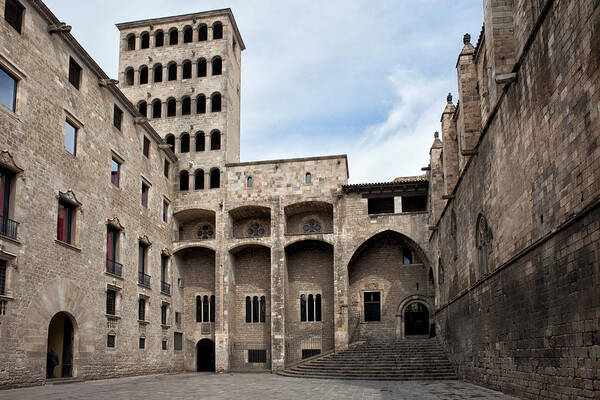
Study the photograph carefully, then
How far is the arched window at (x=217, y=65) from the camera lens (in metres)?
35.9

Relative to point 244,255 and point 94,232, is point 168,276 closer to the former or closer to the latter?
point 244,255

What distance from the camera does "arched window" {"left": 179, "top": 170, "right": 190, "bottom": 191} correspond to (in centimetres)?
3378

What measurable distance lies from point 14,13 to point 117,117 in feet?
25.6

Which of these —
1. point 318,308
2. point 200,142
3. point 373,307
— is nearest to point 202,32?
point 200,142

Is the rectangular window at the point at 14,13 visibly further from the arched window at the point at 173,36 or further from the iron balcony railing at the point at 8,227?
the arched window at the point at 173,36

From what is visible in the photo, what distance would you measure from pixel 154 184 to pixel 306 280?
9.87 metres

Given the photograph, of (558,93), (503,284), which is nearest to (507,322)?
(503,284)

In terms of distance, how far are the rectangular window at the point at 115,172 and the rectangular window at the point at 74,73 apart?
3.94 metres

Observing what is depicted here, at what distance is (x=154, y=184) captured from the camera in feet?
98.4

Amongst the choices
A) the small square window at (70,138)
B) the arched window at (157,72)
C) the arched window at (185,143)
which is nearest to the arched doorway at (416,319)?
the arched window at (185,143)

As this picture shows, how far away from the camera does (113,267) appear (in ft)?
80.5

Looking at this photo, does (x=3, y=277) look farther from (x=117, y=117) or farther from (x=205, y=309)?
(x=205, y=309)

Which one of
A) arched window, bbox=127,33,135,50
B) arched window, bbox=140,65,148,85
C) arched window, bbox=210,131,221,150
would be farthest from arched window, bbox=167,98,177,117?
arched window, bbox=127,33,135,50

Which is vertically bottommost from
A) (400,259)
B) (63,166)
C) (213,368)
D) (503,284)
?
(213,368)
